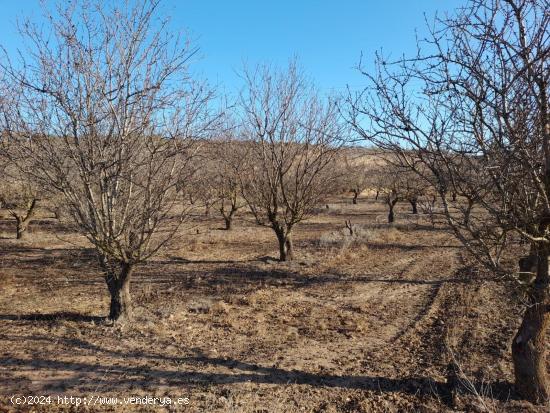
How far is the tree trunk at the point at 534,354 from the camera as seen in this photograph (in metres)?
3.70

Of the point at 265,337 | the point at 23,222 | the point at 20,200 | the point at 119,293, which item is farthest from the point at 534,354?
the point at 20,200

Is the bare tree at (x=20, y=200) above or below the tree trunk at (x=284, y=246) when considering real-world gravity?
above

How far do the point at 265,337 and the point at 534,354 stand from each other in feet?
10.7

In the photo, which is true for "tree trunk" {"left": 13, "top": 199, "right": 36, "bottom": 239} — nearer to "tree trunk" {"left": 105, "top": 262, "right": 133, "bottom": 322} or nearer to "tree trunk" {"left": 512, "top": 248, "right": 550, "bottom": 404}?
"tree trunk" {"left": 105, "top": 262, "right": 133, "bottom": 322}

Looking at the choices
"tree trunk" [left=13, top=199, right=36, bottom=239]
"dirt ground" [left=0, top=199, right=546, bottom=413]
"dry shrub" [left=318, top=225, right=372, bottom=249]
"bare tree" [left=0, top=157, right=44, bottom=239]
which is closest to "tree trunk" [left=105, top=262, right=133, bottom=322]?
"dirt ground" [left=0, top=199, right=546, bottom=413]

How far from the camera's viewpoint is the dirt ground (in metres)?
3.89

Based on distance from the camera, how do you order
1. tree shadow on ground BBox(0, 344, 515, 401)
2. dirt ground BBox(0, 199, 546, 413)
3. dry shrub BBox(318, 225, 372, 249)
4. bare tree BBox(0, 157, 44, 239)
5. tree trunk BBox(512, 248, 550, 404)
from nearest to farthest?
1. tree trunk BBox(512, 248, 550, 404)
2. dirt ground BBox(0, 199, 546, 413)
3. tree shadow on ground BBox(0, 344, 515, 401)
4. dry shrub BBox(318, 225, 372, 249)
5. bare tree BBox(0, 157, 44, 239)

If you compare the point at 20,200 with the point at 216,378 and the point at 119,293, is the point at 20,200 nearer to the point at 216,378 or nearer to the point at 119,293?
the point at 119,293

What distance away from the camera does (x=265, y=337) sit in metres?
5.54

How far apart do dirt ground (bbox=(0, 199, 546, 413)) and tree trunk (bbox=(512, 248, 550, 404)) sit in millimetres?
186

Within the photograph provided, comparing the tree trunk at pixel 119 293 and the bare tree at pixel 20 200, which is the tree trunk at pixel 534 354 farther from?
the bare tree at pixel 20 200

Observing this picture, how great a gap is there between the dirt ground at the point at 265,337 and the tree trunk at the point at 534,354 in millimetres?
186

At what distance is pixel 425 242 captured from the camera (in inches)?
584

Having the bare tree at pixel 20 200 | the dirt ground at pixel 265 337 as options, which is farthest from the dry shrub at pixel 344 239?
the bare tree at pixel 20 200
